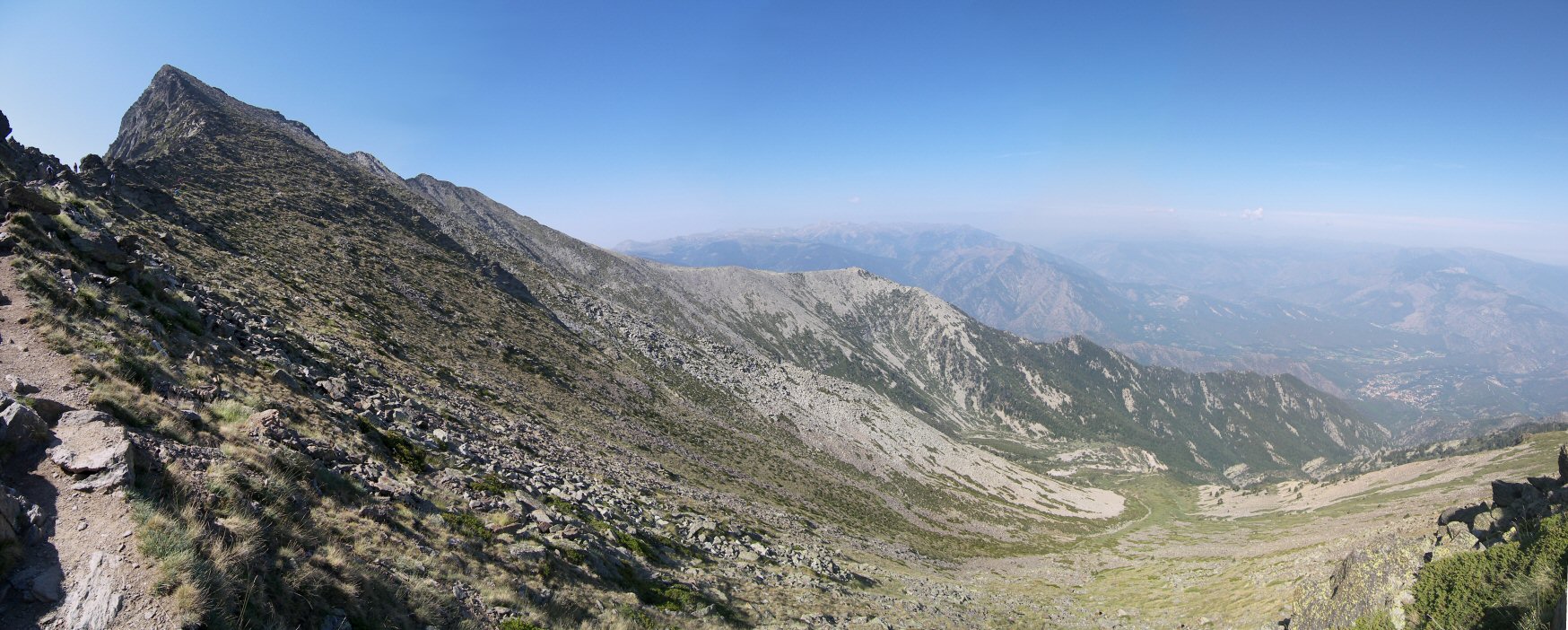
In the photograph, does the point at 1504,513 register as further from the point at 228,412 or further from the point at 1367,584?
the point at 228,412

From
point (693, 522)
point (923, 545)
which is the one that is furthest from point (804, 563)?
point (923, 545)

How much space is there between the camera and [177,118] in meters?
96.2

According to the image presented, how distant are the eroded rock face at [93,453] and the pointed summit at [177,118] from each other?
98.4m

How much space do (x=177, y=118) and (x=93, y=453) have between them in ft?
443

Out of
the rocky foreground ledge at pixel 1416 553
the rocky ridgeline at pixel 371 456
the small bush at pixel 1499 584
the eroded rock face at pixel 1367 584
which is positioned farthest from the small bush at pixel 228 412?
the eroded rock face at pixel 1367 584

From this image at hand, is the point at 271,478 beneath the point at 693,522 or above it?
above

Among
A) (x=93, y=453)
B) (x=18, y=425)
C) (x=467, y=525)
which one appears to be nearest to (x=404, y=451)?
(x=467, y=525)

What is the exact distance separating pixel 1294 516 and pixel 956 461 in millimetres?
68827

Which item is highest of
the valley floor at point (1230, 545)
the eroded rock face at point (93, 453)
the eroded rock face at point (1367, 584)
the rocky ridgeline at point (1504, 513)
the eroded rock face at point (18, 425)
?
the eroded rock face at point (18, 425)

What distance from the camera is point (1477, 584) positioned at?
17266mm

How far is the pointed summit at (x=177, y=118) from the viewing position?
88062 millimetres

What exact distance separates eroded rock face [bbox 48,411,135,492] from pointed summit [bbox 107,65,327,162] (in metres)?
98.4

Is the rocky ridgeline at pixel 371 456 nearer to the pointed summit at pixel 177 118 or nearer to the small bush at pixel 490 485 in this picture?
the small bush at pixel 490 485

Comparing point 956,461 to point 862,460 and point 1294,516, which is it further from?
point 1294,516
